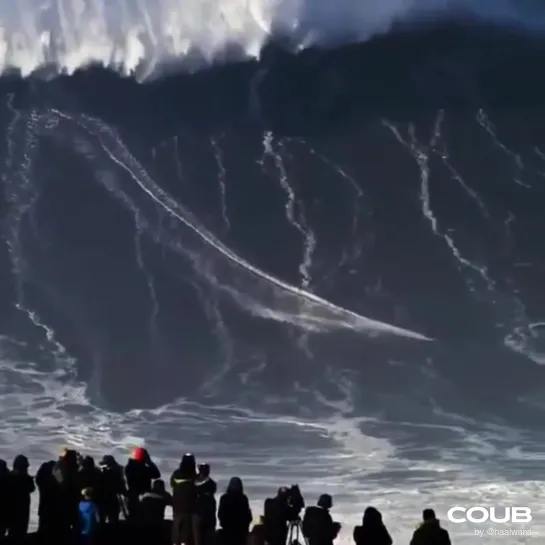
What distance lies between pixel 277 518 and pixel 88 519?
131 centimetres

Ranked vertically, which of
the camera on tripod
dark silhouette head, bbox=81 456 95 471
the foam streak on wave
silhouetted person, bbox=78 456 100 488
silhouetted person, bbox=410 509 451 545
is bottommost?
silhouetted person, bbox=410 509 451 545

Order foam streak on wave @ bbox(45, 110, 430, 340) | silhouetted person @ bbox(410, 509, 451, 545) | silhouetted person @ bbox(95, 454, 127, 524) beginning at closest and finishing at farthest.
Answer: silhouetted person @ bbox(410, 509, 451, 545) < silhouetted person @ bbox(95, 454, 127, 524) < foam streak on wave @ bbox(45, 110, 430, 340)

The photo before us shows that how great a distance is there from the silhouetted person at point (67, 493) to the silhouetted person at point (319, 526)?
158cm

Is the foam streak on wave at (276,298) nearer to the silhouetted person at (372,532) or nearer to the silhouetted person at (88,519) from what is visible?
A: the silhouetted person at (372,532)

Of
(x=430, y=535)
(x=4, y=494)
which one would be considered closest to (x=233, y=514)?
(x=430, y=535)

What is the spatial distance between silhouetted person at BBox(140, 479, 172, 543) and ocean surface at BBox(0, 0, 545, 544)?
17.8ft

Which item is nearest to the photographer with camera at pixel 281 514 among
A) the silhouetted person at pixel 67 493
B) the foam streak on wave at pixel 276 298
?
the silhouetted person at pixel 67 493

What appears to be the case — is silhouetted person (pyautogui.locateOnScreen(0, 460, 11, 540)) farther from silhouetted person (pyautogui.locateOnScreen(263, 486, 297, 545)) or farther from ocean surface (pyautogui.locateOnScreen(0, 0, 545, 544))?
ocean surface (pyautogui.locateOnScreen(0, 0, 545, 544))

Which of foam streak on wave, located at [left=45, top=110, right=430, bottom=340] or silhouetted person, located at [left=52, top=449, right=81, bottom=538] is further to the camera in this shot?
foam streak on wave, located at [left=45, top=110, right=430, bottom=340]

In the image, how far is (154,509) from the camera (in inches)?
269

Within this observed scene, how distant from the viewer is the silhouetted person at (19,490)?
265 inches

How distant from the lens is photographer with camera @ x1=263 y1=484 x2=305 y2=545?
6891 millimetres

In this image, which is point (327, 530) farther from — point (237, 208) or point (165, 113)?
point (165, 113)

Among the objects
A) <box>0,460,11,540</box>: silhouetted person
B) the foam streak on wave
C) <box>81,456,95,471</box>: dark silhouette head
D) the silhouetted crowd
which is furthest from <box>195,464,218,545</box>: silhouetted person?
the foam streak on wave
